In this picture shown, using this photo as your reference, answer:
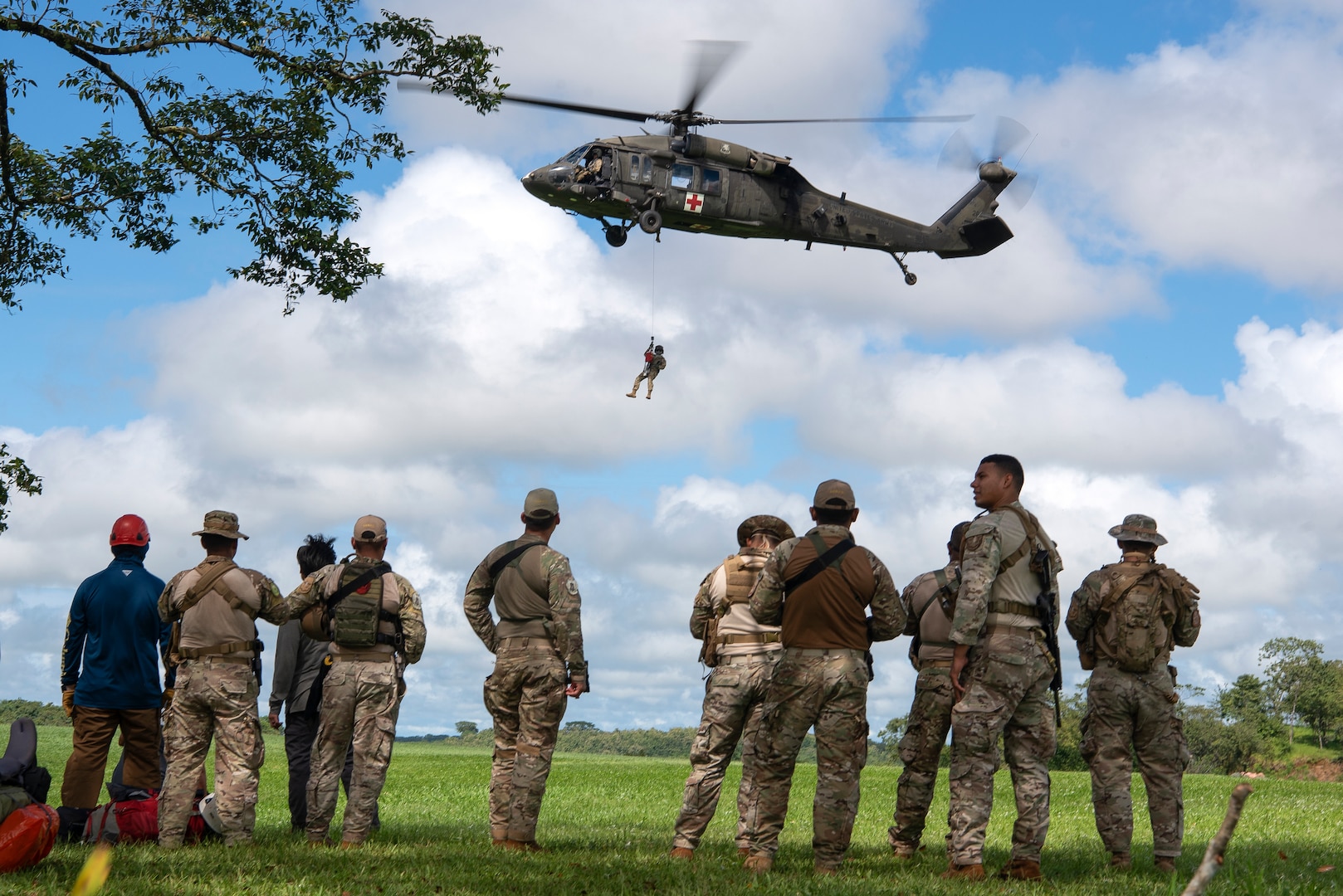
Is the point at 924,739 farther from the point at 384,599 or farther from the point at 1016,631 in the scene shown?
the point at 384,599

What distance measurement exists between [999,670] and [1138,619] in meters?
1.60

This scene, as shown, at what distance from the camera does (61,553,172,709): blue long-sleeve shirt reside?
10242 mm

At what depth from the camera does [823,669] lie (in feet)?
28.2

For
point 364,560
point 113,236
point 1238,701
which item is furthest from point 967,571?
point 1238,701

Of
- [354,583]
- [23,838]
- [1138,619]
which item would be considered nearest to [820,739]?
[1138,619]

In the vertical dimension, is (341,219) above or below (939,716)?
above

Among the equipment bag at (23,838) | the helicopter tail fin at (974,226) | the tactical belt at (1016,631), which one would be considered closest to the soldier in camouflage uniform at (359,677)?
the equipment bag at (23,838)

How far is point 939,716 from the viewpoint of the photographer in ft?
31.7

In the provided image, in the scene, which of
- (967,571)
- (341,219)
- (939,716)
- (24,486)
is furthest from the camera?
(341,219)

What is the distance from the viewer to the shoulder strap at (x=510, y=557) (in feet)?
33.1

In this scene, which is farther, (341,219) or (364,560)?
(341,219)

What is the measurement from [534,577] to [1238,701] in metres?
86.1

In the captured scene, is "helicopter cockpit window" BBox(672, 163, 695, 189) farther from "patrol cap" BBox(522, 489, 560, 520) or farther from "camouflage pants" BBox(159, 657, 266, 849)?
"camouflage pants" BBox(159, 657, 266, 849)

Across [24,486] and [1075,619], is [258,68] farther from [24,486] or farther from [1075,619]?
[1075,619]
